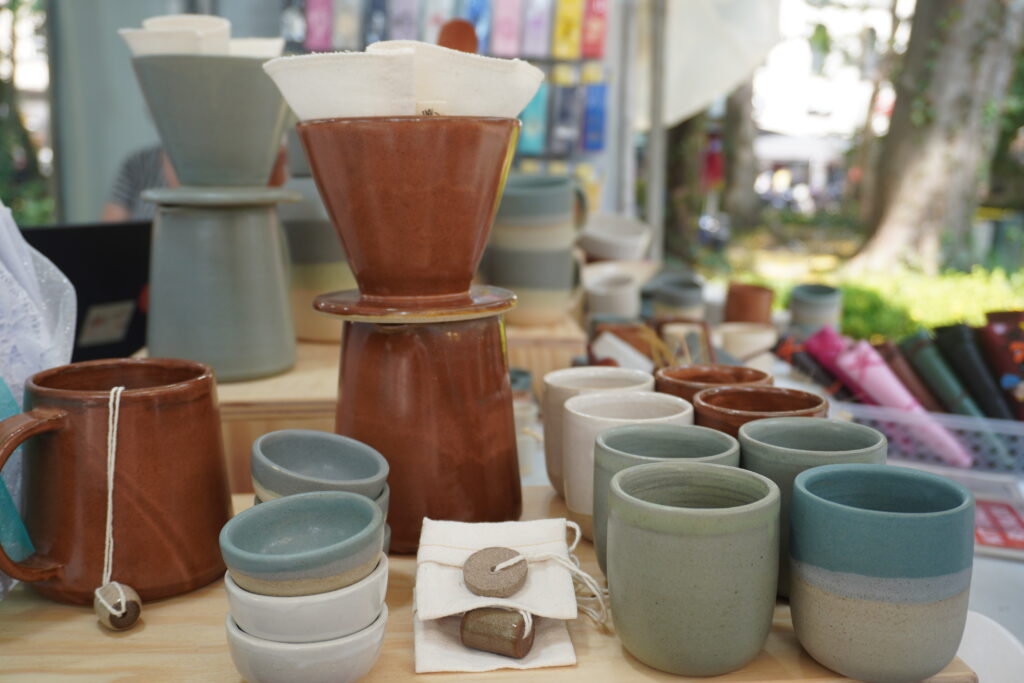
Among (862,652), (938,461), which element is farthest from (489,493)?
(938,461)

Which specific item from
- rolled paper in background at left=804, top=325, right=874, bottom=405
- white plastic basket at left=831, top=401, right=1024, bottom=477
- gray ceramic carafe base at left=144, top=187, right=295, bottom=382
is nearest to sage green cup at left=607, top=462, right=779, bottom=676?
gray ceramic carafe base at left=144, top=187, right=295, bottom=382

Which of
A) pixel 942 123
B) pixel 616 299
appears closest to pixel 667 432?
pixel 616 299

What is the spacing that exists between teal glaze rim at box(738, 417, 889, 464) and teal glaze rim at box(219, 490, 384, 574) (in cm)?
34

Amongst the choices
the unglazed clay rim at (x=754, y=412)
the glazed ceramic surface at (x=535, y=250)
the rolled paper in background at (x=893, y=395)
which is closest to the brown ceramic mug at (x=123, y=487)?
the unglazed clay rim at (x=754, y=412)

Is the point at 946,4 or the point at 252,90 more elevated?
the point at 946,4

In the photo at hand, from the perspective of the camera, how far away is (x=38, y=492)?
773 mm

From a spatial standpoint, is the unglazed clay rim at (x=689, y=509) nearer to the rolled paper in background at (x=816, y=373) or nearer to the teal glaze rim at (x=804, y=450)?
the teal glaze rim at (x=804, y=450)

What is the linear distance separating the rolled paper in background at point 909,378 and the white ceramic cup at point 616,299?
643mm

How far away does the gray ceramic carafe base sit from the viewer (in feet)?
3.92

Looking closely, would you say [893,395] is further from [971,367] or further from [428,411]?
[428,411]

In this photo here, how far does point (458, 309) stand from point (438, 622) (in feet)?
1.00

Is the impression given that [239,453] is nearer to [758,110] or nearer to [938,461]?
[938,461]

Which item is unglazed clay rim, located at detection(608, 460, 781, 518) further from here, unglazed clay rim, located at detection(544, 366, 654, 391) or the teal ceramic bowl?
unglazed clay rim, located at detection(544, 366, 654, 391)

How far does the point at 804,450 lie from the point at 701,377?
0.26m
